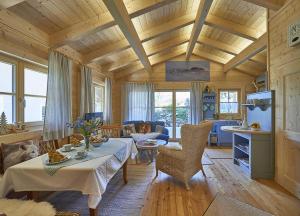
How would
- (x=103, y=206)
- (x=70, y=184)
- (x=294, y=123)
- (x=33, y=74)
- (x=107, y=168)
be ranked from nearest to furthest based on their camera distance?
1. (x=70, y=184)
2. (x=107, y=168)
3. (x=103, y=206)
4. (x=294, y=123)
5. (x=33, y=74)

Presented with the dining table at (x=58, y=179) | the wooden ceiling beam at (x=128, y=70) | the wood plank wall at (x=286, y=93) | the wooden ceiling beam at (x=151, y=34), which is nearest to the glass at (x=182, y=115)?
the wooden ceiling beam at (x=128, y=70)

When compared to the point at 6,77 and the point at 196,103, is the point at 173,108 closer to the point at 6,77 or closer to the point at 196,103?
the point at 196,103

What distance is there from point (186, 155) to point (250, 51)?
323 centimetres

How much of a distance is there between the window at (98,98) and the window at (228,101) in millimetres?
4108

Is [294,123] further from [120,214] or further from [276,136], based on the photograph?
[120,214]

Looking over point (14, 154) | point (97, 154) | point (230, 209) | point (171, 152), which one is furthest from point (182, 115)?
point (14, 154)

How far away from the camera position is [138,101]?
718 cm

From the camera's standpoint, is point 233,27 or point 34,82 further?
point 233,27

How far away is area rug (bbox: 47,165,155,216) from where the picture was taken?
8.01 feet

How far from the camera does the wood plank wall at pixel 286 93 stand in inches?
110

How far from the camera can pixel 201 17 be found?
3.47 meters

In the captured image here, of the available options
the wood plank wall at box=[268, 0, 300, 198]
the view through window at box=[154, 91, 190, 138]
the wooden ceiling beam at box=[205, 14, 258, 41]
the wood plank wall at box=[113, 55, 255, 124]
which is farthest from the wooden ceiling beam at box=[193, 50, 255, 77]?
the wood plank wall at box=[268, 0, 300, 198]

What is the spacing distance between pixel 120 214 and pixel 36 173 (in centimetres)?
107

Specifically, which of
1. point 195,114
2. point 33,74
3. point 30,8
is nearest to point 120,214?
point 33,74
